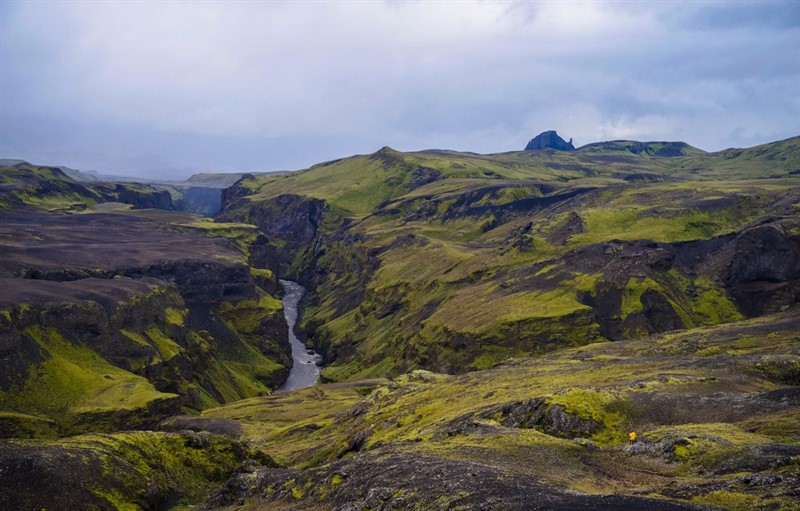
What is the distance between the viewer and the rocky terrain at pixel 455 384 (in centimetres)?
3997

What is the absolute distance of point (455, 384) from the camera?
291ft

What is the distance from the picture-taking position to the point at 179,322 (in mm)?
165500

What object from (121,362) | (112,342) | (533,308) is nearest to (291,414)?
(121,362)

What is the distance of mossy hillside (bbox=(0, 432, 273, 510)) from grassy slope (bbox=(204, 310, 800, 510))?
585 inches

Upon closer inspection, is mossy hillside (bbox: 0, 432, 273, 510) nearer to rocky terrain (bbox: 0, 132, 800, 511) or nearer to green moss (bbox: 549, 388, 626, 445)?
rocky terrain (bbox: 0, 132, 800, 511)

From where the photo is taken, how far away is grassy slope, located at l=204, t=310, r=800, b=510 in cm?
3694

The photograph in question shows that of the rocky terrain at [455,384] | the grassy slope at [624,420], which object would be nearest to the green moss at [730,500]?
the grassy slope at [624,420]

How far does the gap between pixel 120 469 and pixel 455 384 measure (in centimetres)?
4773

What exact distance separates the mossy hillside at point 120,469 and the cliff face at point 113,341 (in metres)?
54.4

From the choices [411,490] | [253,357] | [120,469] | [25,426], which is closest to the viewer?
[411,490]

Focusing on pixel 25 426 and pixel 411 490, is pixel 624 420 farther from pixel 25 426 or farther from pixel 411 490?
pixel 25 426

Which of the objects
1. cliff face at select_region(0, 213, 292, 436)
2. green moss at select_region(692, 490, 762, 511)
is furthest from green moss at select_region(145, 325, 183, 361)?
green moss at select_region(692, 490, 762, 511)

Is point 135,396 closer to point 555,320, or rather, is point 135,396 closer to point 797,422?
point 555,320

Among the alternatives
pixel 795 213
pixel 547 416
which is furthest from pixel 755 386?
pixel 795 213
